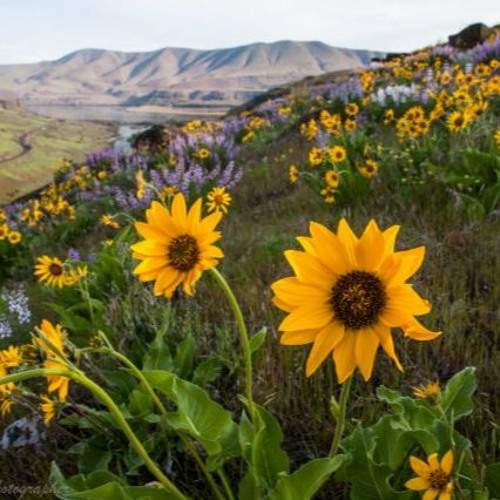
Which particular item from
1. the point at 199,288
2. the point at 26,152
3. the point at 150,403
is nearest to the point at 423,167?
the point at 199,288

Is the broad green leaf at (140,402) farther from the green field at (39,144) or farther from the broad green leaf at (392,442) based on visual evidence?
the green field at (39,144)

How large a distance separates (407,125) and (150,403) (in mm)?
4044

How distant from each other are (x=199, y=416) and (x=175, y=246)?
1.65 feet

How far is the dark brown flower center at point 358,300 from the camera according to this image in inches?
47.4

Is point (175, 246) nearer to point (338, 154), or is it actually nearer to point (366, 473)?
point (366, 473)

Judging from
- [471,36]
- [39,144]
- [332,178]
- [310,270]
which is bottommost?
[39,144]

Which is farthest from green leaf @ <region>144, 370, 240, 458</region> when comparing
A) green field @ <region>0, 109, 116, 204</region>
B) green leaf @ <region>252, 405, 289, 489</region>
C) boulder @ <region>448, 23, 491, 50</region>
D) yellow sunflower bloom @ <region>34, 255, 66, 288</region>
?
green field @ <region>0, 109, 116, 204</region>

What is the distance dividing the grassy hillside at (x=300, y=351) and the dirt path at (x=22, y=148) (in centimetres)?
10204

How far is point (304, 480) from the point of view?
1.36 meters

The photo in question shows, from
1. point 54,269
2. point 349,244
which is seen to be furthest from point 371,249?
point 54,269

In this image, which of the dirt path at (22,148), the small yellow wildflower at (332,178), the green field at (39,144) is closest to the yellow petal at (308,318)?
the small yellow wildflower at (332,178)

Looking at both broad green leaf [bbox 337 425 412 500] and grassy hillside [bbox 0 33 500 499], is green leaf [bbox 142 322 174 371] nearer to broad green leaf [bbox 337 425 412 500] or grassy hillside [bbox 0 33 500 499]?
grassy hillside [bbox 0 33 500 499]

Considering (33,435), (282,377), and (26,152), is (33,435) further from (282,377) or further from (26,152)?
(26,152)

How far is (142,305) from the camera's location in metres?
3.29
